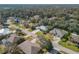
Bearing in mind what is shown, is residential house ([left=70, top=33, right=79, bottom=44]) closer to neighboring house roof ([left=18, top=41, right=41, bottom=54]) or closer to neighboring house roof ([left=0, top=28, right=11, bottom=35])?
neighboring house roof ([left=18, top=41, right=41, bottom=54])

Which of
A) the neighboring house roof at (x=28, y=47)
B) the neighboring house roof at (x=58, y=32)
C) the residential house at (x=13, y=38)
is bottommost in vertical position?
the neighboring house roof at (x=28, y=47)

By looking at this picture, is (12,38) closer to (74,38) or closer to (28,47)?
(28,47)

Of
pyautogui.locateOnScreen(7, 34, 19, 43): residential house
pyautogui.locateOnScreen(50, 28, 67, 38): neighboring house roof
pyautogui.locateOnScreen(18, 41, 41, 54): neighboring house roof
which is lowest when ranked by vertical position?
pyautogui.locateOnScreen(18, 41, 41, 54): neighboring house roof

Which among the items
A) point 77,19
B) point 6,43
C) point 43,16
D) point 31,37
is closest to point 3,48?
point 6,43

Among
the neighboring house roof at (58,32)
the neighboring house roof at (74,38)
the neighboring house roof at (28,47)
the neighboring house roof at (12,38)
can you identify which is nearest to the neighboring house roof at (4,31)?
the neighboring house roof at (12,38)

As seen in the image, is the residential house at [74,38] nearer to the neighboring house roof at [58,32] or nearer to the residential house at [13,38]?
the neighboring house roof at [58,32]

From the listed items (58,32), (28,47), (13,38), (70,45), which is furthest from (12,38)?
(70,45)

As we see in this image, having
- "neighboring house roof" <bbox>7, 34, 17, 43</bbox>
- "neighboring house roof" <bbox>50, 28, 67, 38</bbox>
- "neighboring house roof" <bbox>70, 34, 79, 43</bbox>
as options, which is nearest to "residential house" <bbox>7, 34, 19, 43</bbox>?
"neighboring house roof" <bbox>7, 34, 17, 43</bbox>

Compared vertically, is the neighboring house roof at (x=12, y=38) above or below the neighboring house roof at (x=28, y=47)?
above

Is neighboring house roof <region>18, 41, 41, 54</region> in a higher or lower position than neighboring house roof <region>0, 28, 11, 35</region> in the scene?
lower

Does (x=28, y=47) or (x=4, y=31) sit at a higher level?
(x=4, y=31)
